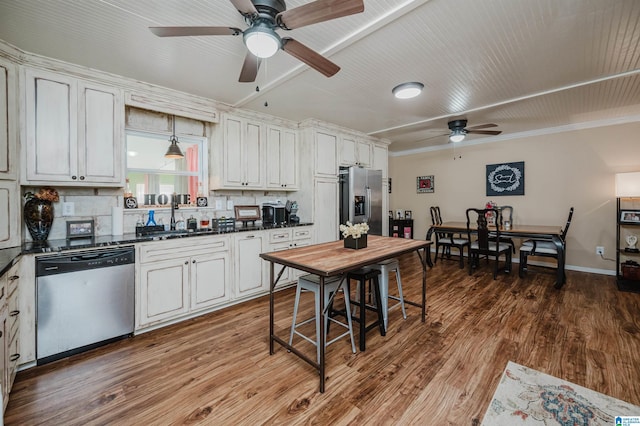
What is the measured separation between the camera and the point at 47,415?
162cm

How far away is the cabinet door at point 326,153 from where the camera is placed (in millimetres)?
4262

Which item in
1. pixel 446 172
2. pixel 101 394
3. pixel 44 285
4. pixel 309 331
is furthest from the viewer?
pixel 446 172

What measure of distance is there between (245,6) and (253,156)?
7.96 feet

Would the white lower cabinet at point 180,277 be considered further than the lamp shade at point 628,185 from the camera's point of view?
No

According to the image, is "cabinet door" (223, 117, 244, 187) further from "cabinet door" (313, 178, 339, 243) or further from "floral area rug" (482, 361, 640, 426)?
"floral area rug" (482, 361, 640, 426)

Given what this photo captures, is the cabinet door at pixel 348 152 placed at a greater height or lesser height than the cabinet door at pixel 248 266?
greater

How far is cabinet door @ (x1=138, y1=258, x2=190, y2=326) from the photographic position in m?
2.56

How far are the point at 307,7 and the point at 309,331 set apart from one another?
2.51 meters

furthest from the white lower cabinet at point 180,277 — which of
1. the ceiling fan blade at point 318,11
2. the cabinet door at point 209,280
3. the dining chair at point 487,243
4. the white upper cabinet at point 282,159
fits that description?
the dining chair at point 487,243

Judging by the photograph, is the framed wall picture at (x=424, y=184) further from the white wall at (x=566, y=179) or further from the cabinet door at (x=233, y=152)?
the cabinet door at (x=233, y=152)

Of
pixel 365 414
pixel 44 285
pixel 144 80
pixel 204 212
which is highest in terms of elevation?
pixel 144 80

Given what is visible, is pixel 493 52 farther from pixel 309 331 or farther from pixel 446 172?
pixel 446 172

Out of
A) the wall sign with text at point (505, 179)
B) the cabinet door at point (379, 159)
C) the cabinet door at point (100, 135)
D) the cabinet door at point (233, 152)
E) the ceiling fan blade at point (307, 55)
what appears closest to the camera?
the ceiling fan blade at point (307, 55)

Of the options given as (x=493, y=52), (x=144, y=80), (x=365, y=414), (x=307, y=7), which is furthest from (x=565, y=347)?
(x=144, y=80)
